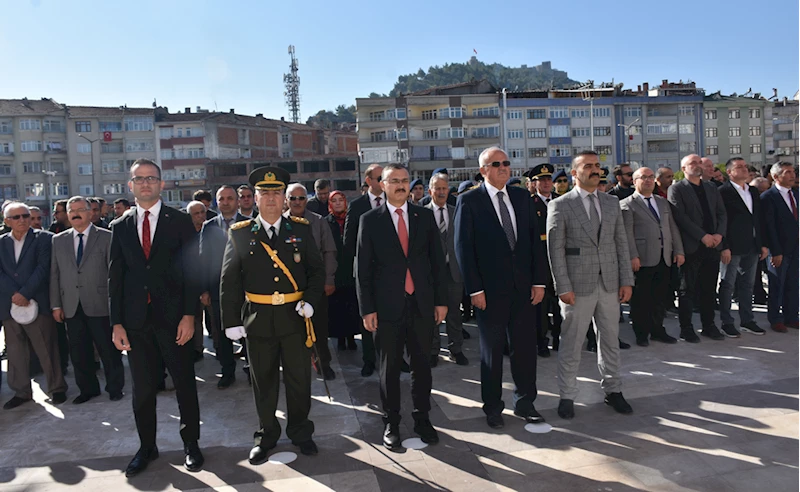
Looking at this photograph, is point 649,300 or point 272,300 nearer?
point 272,300

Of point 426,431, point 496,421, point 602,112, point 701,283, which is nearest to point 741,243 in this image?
point 701,283

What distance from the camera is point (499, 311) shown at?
4824mm

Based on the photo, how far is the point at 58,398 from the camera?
599 cm

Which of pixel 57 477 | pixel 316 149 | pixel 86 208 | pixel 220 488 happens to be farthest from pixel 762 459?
pixel 316 149

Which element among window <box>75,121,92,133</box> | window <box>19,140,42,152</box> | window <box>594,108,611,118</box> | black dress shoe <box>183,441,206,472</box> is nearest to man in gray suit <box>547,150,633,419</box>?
black dress shoe <box>183,441,206,472</box>

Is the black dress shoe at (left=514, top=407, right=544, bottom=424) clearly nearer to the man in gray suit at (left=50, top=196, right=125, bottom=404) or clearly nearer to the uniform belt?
the uniform belt

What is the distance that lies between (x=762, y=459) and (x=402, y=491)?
241 cm

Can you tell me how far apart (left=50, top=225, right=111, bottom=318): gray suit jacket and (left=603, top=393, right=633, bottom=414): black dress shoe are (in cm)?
496

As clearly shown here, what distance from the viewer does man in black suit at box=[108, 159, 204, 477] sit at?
437 cm

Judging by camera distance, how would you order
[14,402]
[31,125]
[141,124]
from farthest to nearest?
[141,124] < [31,125] < [14,402]

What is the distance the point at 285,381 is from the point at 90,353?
2932mm

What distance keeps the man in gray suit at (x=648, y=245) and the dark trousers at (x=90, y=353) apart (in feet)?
19.3

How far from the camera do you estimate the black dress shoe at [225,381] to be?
6.18 metres

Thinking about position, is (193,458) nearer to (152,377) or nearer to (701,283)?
(152,377)
